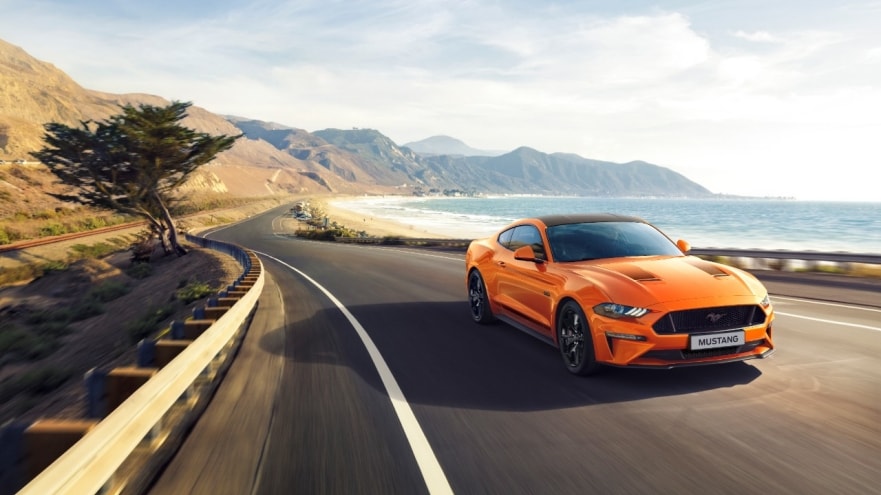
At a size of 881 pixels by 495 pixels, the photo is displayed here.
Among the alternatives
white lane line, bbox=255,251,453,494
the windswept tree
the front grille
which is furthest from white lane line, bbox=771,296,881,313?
the windswept tree

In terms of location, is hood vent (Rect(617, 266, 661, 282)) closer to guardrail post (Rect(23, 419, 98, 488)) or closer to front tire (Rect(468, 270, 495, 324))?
front tire (Rect(468, 270, 495, 324))

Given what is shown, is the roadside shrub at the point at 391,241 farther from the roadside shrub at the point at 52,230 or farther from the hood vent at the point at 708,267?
the roadside shrub at the point at 52,230

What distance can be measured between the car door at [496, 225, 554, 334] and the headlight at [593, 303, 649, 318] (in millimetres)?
947

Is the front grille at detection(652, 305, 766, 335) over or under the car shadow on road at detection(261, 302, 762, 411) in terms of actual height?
over

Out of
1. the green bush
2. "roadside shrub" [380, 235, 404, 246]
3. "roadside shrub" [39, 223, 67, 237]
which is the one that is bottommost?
"roadside shrub" [39, 223, 67, 237]

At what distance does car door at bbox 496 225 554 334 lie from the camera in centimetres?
669

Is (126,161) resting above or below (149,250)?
above

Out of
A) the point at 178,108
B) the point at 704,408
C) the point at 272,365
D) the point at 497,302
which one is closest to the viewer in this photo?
the point at 704,408

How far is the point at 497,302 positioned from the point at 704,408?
3754mm

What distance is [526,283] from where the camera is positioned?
7.21 meters

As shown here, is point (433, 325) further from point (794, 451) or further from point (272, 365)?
point (794, 451)

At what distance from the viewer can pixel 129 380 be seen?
4.09m

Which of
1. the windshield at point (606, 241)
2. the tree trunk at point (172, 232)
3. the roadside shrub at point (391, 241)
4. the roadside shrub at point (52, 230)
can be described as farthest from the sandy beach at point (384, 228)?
the windshield at point (606, 241)

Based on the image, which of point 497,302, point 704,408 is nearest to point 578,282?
point 704,408
